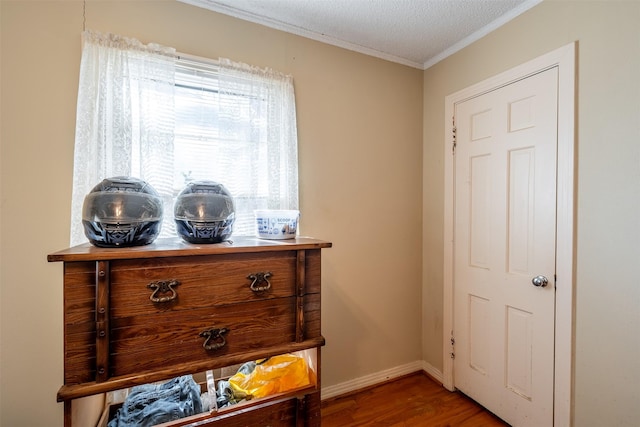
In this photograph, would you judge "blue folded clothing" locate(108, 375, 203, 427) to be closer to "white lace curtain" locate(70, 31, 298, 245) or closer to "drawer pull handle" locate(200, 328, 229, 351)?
"drawer pull handle" locate(200, 328, 229, 351)

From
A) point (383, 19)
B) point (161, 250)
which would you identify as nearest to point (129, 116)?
point (161, 250)

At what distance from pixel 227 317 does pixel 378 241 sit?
1.34 metres

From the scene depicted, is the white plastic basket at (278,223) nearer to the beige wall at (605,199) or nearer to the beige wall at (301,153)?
the beige wall at (301,153)

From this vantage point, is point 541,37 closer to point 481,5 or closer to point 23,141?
point 481,5

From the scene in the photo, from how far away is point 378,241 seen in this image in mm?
2162

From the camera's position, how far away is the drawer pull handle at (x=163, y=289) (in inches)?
38.8

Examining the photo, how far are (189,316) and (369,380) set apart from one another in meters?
1.61

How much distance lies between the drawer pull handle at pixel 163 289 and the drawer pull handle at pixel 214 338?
0.59ft

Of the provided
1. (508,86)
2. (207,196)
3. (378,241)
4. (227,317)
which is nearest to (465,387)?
(378,241)

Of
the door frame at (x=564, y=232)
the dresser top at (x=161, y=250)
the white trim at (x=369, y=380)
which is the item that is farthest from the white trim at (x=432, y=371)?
the dresser top at (x=161, y=250)

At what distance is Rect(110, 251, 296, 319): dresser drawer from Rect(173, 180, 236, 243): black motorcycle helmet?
0.13m

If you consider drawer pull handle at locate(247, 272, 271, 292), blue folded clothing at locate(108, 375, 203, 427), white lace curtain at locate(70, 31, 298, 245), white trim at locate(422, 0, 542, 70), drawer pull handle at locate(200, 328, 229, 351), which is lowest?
blue folded clothing at locate(108, 375, 203, 427)

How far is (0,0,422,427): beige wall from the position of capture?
132cm

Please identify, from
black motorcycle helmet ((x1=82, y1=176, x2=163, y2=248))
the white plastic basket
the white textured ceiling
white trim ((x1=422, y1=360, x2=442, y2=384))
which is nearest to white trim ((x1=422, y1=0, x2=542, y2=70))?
the white textured ceiling
